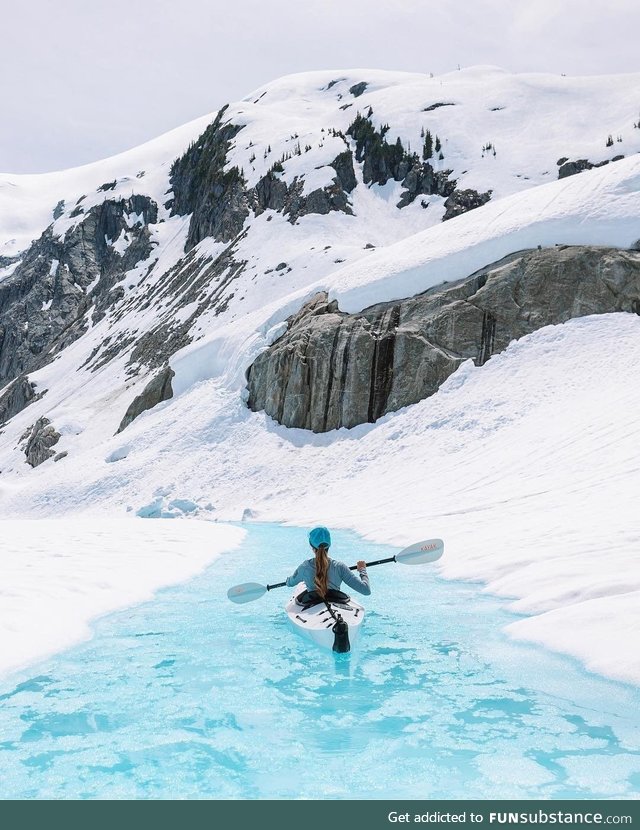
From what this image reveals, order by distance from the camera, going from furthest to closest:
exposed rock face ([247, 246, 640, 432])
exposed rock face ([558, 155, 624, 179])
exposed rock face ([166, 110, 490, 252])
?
exposed rock face ([166, 110, 490, 252]) < exposed rock face ([558, 155, 624, 179]) < exposed rock face ([247, 246, 640, 432])

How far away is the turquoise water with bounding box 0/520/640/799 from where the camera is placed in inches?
186

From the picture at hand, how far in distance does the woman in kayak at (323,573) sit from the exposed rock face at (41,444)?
4593 centimetres

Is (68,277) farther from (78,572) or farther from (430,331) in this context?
(78,572)

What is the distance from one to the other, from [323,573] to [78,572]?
17.2ft

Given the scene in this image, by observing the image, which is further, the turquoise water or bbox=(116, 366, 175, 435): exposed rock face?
bbox=(116, 366, 175, 435): exposed rock face

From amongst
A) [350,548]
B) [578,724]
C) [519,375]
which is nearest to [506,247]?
[519,375]

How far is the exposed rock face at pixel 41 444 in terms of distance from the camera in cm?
5150

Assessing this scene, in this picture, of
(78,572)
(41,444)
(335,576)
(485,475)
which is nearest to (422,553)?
(335,576)

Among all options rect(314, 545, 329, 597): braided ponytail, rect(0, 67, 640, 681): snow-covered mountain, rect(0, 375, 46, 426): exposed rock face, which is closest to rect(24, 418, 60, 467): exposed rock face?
rect(0, 67, 640, 681): snow-covered mountain

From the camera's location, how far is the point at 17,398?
78938mm

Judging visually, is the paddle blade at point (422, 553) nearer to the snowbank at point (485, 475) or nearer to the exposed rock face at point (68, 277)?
the snowbank at point (485, 475)

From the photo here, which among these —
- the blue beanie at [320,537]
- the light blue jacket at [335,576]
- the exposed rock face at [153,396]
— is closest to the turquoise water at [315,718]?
the light blue jacket at [335,576]

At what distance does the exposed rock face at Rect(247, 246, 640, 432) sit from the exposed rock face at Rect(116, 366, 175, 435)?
447 inches

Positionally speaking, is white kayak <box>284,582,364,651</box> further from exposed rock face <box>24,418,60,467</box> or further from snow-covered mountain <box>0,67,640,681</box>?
exposed rock face <box>24,418,60,467</box>
